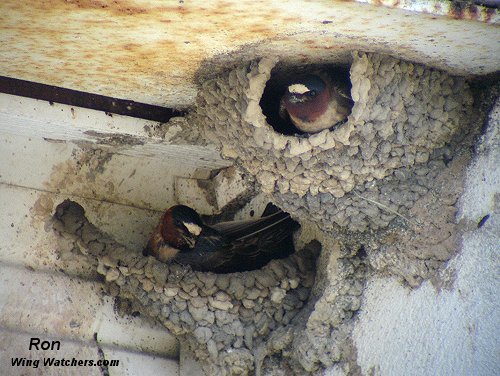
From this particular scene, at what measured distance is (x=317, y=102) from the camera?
16.2 ft

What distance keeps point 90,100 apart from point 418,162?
1.98 metres

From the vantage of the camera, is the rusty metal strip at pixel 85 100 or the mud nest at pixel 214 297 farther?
the mud nest at pixel 214 297

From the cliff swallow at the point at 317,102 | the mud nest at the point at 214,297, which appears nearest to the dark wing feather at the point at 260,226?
the mud nest at the point at 214,297

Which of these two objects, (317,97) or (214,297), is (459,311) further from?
(214,297)

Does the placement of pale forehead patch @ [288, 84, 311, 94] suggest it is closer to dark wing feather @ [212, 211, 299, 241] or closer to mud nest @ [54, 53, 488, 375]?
mud nest @ [54, 53, 488, 375]

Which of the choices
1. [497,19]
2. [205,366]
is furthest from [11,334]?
[497,19]

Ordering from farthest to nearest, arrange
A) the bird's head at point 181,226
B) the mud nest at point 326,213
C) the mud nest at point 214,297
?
1. the bird's head at point 181,226
2. the mud nest at point 214,297
3. the mud nest at point 326,213

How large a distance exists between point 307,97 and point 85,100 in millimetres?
1346

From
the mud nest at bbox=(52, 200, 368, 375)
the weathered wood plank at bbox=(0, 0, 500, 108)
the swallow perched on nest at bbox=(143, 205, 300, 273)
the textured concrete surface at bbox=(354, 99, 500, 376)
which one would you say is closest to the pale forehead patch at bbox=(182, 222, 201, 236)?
the swallow perched on nest at bbox=(143, 205, 300, 273)

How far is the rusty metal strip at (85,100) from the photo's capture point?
505 centimetres

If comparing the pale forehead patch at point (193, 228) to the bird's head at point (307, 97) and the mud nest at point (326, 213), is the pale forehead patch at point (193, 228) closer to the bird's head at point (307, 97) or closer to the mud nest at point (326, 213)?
the mud nest at point (326, 213)

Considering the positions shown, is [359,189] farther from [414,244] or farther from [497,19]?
[497,19]

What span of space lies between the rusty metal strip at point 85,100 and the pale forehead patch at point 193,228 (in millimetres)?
996

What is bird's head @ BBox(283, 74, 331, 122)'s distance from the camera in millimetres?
4957
